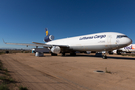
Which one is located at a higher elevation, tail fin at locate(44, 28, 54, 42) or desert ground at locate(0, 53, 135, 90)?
tail fin at locate(44, 28, 54, 42)

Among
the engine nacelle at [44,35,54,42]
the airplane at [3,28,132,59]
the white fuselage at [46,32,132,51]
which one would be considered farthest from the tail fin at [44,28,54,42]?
the white fuselage at [46,32,132,51]

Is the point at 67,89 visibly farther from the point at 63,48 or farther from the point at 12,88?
the point at 63,48

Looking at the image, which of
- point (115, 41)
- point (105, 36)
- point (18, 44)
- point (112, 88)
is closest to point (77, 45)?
point (105, 36)

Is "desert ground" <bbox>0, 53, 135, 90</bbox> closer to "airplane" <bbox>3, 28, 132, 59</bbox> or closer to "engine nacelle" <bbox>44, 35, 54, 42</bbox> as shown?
"airplane" <bbox>3, 28, 132, 59</bbox>

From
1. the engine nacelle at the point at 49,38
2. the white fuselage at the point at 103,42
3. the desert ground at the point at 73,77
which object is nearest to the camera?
the desert ground at the point at 73,77

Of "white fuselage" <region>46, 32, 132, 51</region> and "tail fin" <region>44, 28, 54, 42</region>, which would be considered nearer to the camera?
"white fuselage" <region>46, 32, 132, 51</region>

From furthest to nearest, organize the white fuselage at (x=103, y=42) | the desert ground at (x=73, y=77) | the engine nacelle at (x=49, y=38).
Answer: the engine nacelle at (x=49, y=38) → the white fuselage at (x=103, y=42) → the desert ground at (x=73, y=77)

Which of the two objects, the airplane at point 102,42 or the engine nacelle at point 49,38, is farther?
the engine nacelle at point 49,38

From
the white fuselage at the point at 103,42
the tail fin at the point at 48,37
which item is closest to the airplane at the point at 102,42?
the white fuselage at the point at 103,42

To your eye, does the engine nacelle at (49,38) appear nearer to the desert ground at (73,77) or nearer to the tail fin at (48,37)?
the tail fin at (48,37)

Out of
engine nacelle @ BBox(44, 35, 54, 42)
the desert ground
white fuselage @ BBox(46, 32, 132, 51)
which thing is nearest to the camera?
the desert ground

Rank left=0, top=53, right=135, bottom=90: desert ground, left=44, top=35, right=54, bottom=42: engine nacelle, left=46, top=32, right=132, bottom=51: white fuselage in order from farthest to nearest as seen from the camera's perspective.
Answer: left=44, top=35, right=54, bottom=42: engine nacelle < left=46, top=32, right=132, bottom=51: white fuselage < left=0, top=53, right=135, bottom=90: desert ground

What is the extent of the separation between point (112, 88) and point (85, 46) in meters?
15.7

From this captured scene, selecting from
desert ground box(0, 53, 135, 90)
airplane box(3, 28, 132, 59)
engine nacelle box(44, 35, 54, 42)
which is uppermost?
engine nacelle box(44, 35, 54, 42)
